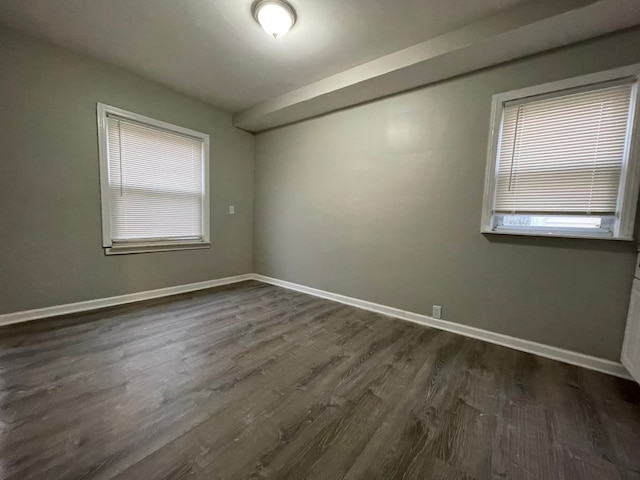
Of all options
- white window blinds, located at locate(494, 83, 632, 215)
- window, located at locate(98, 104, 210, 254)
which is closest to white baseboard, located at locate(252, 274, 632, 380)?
white window blinds, located at locate(494, 83, 632, 215)

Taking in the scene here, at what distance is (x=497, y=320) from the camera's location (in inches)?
94.3

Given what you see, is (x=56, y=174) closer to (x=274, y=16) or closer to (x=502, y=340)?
(x=274, y=16)

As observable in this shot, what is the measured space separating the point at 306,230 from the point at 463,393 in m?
2.69

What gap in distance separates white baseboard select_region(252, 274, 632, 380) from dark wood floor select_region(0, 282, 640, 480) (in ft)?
0.35

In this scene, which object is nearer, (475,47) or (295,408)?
(295,408)

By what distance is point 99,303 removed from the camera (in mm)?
2980

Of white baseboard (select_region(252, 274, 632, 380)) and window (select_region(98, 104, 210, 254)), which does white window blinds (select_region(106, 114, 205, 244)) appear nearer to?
window (select_region(98, 104, 210, 254))

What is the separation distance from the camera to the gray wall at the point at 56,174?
94.6 inches

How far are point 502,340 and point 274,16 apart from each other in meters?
3.37

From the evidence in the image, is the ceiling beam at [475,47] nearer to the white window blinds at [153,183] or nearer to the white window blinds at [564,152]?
the white window blinds at [564,152]

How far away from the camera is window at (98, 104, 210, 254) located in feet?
9.77

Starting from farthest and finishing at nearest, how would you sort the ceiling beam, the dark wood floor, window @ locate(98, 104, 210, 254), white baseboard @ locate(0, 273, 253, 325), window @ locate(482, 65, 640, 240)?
window @ locate(98, 104, 210, 254) → white baseboard @ locate(0, 273, 253, 325) → window @ locate(482, 65, 640, 240) → the ceiling beam → the dark wood floor

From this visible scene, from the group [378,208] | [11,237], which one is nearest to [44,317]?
[11,237]

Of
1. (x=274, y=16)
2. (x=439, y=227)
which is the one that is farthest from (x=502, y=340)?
(x=274, y=16)
